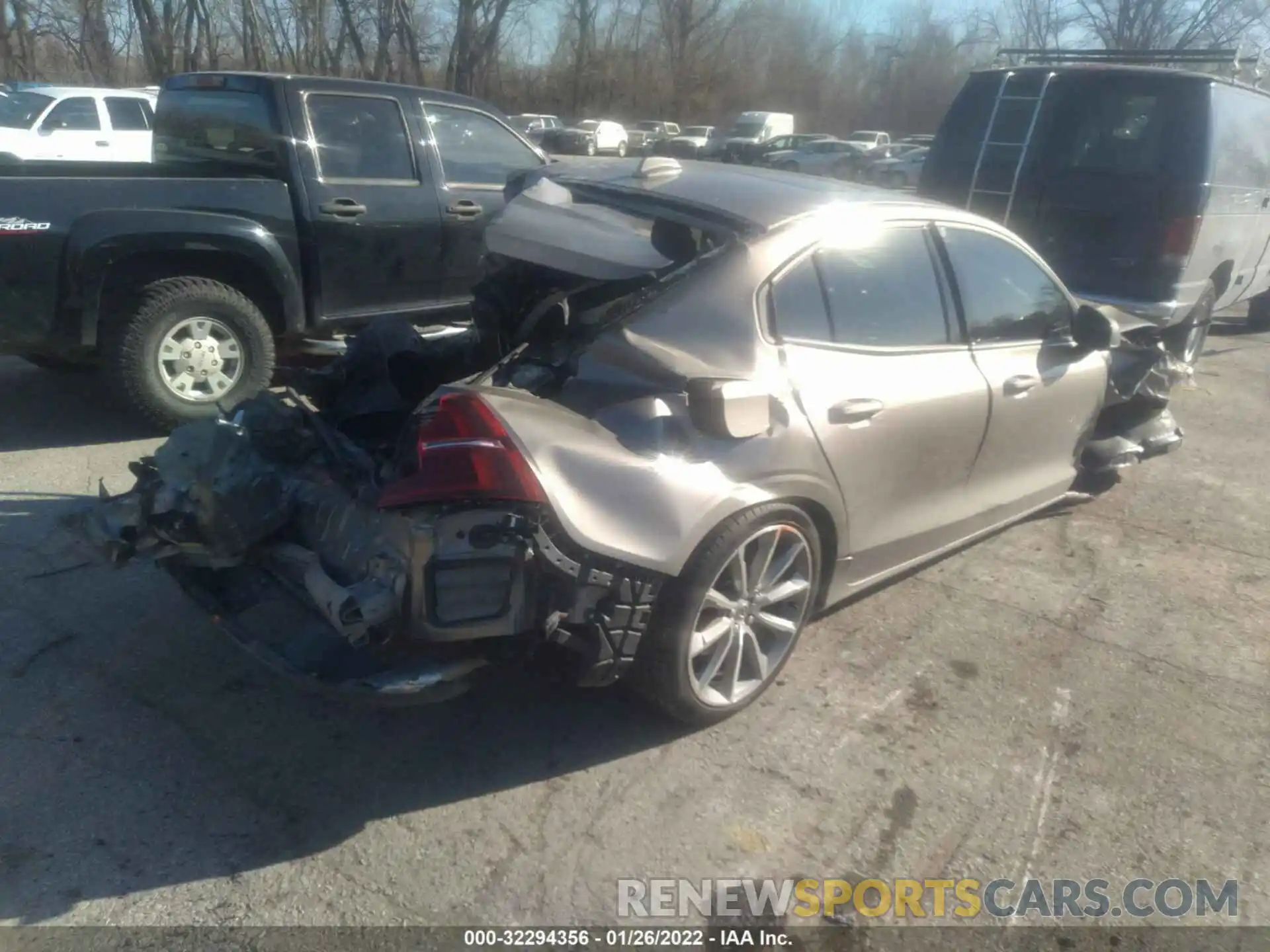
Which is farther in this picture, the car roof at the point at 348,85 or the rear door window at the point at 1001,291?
the car roof at the point at 348,85

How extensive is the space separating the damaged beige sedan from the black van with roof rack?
382 cm

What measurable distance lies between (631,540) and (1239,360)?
30.2 ft

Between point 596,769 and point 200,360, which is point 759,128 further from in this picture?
point 596,769

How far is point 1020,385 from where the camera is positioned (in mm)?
4309

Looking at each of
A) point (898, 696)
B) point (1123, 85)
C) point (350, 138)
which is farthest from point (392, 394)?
point (1123, 85)

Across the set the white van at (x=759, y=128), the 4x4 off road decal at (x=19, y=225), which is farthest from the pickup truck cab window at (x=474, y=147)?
the white van at (x=759, y=128)

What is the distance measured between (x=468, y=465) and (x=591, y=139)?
36891mm

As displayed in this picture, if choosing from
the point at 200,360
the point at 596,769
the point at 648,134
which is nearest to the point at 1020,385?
the point at 596,769

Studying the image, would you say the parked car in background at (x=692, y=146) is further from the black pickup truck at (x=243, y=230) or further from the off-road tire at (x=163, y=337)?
the off-road tire at (x=163, y=337)

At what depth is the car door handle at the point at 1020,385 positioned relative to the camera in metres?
4.25

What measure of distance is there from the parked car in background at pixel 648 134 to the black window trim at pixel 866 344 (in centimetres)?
3612

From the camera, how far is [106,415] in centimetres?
619

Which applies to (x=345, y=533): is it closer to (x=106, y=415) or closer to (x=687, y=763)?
(x=687, y=763)

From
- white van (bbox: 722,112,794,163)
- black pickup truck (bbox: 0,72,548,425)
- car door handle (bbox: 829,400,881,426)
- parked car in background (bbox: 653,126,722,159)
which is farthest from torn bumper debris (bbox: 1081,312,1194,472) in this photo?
white van (bbox: 722,112,794,163)
